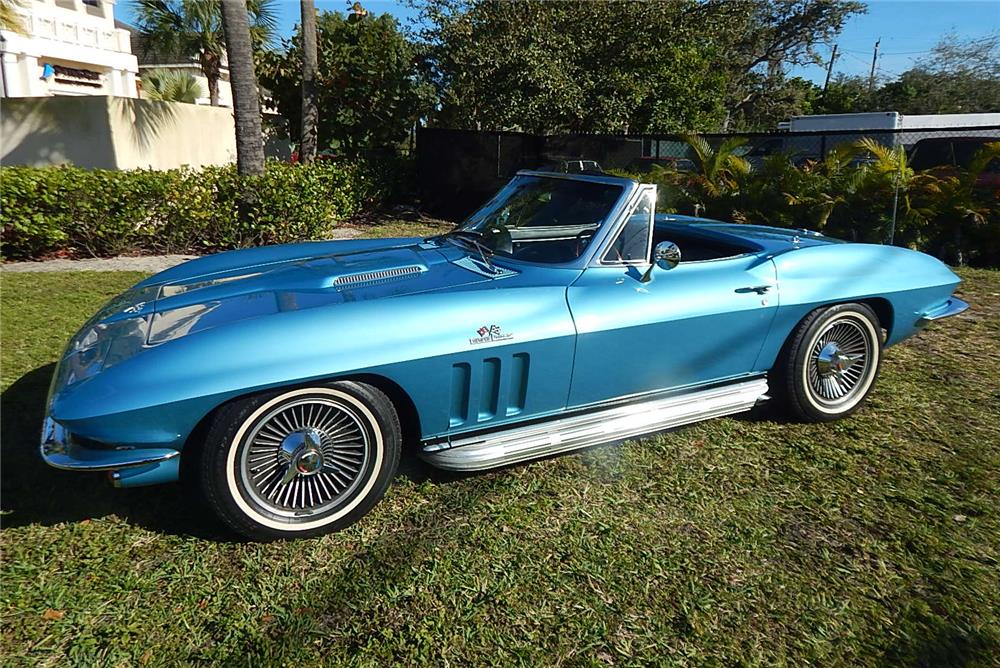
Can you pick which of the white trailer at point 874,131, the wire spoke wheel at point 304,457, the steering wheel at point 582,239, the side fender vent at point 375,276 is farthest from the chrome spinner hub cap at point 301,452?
the white trailer at point 874,131

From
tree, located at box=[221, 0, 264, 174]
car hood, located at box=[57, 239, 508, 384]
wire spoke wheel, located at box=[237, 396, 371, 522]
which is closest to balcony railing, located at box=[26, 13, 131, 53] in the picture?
tree, located at box=[221, 0, 264, 174]

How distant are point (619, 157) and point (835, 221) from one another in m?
3.93

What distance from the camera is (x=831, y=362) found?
393 centimetres

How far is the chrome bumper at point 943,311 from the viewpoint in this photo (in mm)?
4230

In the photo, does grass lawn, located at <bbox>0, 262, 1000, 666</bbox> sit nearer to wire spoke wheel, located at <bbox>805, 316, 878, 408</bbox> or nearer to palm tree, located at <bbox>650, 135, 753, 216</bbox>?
wire spoke wheel, located at <bbox>805, 316, 878, 408</bbox>

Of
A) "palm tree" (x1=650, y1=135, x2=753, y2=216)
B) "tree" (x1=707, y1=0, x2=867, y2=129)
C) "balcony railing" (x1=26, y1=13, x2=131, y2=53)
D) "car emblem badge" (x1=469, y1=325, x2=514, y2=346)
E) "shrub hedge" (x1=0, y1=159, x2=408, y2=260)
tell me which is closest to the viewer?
"car emblem badge" (x1=469, y1=325, x2=514, y2=346)

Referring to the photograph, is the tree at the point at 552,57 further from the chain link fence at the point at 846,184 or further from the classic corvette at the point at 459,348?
the classic corvette at the point at 459,348

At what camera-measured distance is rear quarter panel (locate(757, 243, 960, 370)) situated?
3725mm

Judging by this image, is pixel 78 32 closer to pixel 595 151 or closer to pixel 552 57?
pixel 552 57

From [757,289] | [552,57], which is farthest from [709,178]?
[757,289]

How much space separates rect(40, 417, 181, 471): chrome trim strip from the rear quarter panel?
2.99 metres

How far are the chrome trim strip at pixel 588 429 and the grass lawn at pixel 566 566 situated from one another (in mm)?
231

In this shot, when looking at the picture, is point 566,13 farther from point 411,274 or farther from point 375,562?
point 375,562

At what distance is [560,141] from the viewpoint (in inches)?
482
